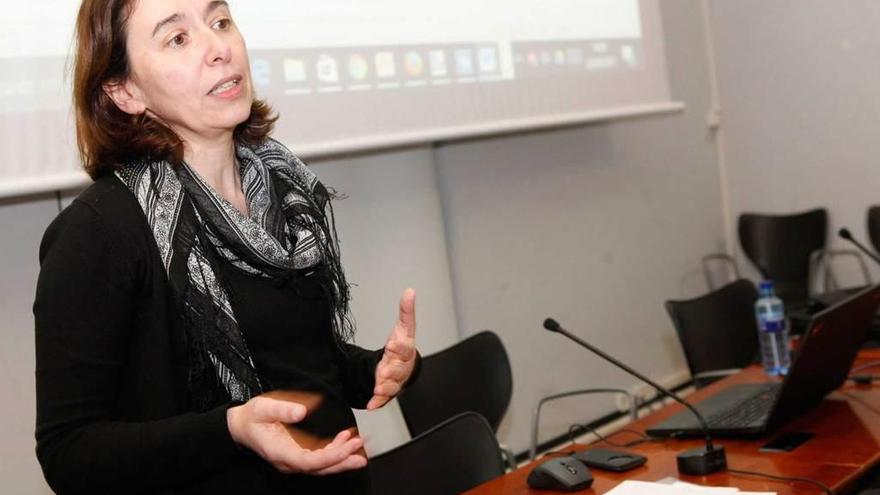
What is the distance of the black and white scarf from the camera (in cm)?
142

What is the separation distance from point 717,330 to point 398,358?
192 cm

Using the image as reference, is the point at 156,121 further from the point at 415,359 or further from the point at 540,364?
the point at 540,364

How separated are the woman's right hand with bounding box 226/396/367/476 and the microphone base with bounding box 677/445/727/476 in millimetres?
793

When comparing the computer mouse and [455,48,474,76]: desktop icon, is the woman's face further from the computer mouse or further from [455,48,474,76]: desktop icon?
[455,48,474,76]: desktop icon

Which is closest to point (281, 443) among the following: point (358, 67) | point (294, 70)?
point (294, 70)

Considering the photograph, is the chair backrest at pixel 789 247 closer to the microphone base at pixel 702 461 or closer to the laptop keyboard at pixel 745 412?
the laptop keyboard at pixel 745 412

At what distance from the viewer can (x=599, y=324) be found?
4.36 m

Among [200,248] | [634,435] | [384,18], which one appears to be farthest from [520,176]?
[200,248]

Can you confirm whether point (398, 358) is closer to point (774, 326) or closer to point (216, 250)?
point (216, 250)

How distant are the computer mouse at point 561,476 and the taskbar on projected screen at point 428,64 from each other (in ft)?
4.99

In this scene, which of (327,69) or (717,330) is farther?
(717,330)

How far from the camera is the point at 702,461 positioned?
5.99 ft

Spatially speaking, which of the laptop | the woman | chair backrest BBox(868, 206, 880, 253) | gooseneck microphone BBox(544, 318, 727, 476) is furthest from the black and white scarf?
chair backrest BBox(868, 206, 880, 253)

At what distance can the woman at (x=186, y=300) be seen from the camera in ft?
4.24
